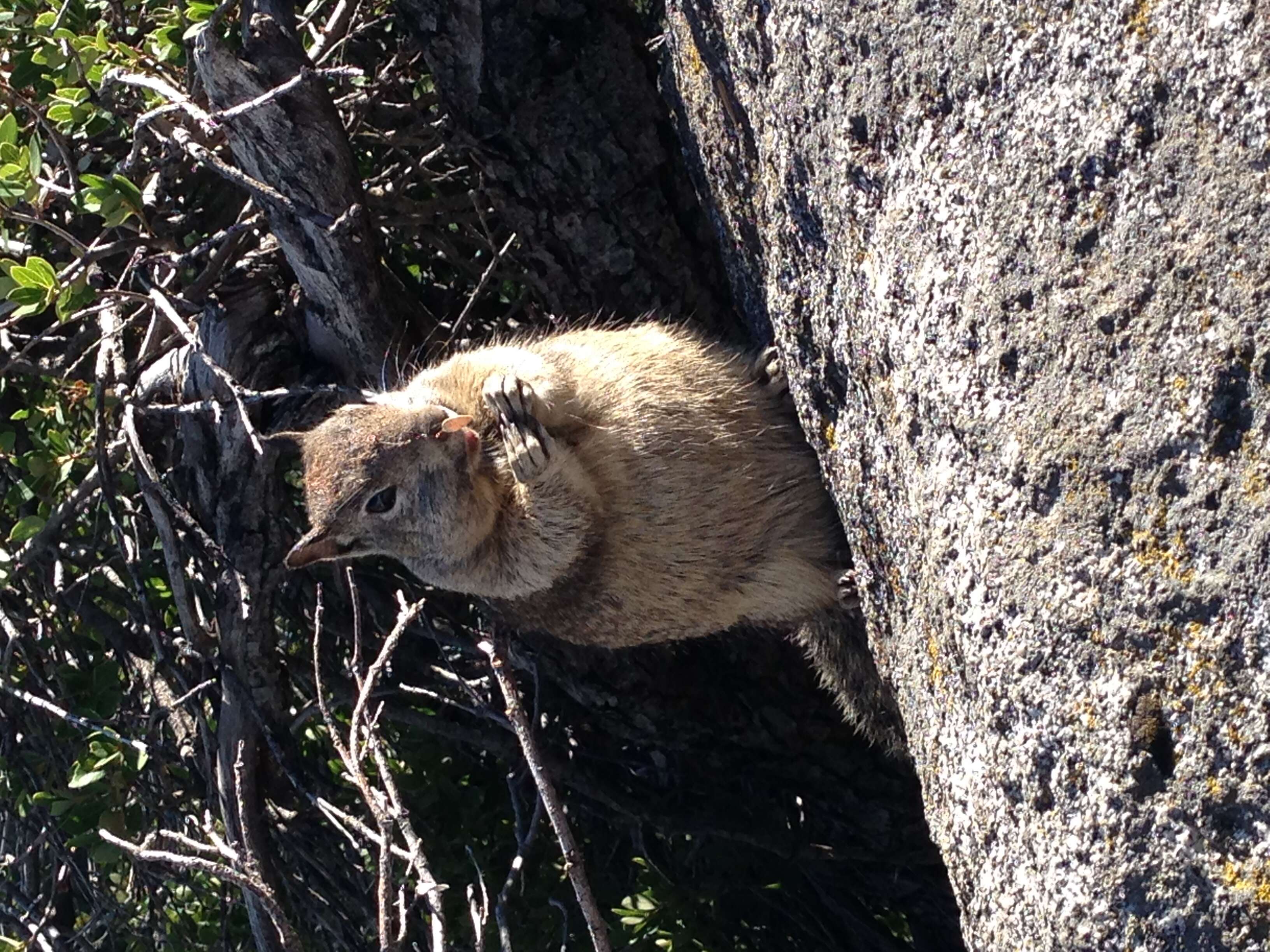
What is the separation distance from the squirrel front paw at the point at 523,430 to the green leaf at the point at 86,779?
1.53 metres

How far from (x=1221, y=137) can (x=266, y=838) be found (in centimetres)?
316

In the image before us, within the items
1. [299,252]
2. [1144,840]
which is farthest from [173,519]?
[1144,840]

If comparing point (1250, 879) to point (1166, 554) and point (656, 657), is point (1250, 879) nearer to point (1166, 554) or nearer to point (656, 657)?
point (1166, 554)

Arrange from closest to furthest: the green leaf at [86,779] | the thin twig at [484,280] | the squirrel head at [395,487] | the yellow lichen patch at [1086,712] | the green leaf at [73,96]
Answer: the yellow lichen patch at [1086,712] < the squirrel head at [395,487] < the green leaf at [73,96] < the green leaf at [86,779] < the thin twig at [484,280]

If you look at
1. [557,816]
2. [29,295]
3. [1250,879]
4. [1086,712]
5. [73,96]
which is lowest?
[557,816]

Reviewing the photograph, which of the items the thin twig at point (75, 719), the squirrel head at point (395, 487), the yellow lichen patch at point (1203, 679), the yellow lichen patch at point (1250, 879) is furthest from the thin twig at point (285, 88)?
the yellow lichen patch at point (1250, 879)

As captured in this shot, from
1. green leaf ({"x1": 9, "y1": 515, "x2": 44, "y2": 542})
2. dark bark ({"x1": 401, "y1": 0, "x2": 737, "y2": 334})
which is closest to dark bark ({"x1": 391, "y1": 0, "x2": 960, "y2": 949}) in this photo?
dark bark ({"x1": 401, "y1": 0, "x2": 737, "y2": 334})

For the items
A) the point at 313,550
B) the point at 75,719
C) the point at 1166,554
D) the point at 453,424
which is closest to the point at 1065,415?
the point at 1166,554

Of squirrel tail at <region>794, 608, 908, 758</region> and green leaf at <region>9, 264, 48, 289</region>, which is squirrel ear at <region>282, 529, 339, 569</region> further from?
squirrel tail at <region>794, 608, 908, 758</region>

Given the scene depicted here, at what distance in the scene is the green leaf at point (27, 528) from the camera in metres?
3.60

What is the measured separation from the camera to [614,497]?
317cm

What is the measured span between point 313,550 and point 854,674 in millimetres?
1436

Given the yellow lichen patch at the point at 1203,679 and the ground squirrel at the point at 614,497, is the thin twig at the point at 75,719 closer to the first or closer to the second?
the ground squirrel at the point at 614,497

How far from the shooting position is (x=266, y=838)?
3.72 m
